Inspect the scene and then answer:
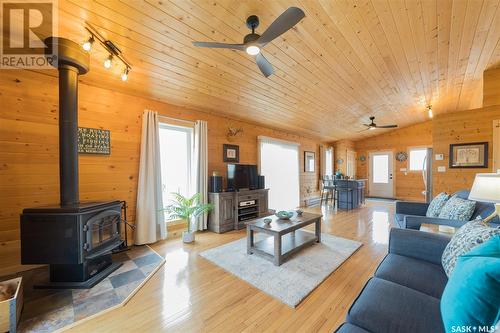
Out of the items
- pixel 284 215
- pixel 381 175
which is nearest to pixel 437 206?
pixel 284 215

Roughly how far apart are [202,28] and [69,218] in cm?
242

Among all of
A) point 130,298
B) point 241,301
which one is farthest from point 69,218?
point 241,301

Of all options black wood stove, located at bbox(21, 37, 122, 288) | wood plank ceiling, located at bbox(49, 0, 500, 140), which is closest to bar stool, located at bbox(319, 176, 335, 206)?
wood plank ceiling, located at bbox(49, 0, 500, 140)

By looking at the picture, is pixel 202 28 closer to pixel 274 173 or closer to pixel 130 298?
pixel 130 298

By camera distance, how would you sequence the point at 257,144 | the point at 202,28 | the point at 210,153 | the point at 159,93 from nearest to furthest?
the point at 202,28
the point at 159,93
the point at 210,153
the point at 257,144

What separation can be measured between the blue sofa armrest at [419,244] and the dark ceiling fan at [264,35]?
2089 mm

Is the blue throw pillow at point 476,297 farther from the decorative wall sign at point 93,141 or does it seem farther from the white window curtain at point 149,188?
the decorative wall sign at point 93,141

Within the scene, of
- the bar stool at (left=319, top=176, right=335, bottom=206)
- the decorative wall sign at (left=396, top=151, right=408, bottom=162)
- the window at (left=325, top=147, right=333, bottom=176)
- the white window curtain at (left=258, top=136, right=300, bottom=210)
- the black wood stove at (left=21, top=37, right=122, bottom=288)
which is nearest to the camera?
the black wood stove at (left=21, top=37, right=122, bottom=288)

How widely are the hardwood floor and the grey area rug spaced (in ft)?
0.27

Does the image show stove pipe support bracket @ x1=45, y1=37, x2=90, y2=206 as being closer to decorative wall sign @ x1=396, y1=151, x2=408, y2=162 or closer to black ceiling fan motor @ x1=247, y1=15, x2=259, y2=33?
black ceiling fan motor @ x1=247, y1=15, x2=259, y2=33

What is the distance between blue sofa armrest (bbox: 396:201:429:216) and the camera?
323 cm

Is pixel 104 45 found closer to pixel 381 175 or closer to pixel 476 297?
pixel 476 297

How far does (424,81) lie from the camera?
13.2 feet

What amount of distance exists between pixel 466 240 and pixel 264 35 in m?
2.12
